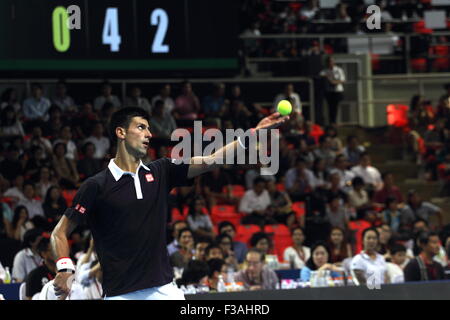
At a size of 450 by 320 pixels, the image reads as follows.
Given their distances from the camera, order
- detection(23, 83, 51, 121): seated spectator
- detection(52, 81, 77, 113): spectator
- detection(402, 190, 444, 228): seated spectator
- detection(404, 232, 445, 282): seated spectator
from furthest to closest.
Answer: detection(52, 81, 77, 113): spectator → detection(23, 83, 51, 121): seated spectator → detection(402, 190, 444, 228): seated spectator → detection(404, 232, 445, 282): seated spectator

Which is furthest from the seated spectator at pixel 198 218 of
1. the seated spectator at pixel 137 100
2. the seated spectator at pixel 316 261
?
the seated spectator at pixel 316 261

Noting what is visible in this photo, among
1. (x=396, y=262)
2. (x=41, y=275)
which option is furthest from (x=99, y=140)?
(x=41, y=275)

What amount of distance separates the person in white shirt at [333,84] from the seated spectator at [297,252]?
6.43 metres

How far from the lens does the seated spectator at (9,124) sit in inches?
735

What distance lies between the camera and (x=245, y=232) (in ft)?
55.9

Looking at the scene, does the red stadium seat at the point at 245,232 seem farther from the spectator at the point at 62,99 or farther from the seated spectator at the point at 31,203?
the spectator at the point at 62,99

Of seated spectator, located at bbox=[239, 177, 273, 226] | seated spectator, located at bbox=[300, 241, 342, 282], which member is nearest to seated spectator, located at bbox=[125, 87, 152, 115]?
seated spectator, located at bbox=[239, 177, 273, 226]

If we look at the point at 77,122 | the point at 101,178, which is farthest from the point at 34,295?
the point at 77,122

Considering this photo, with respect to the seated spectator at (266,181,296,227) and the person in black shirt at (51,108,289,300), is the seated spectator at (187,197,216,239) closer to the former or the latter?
the seated spectator at (266,181,296,227)

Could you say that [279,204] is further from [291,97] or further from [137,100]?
[137,100]

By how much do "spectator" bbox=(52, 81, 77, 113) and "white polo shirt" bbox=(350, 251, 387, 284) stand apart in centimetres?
753

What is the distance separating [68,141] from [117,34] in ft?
12.7

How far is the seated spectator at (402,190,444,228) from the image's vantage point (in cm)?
1842

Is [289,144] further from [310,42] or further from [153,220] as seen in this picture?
[153,220]
